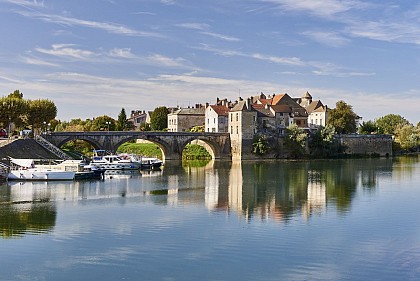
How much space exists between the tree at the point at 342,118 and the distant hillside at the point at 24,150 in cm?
4246

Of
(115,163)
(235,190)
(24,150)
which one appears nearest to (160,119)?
(115,163)

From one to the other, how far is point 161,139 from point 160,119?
96.3ft

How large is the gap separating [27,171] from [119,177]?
23.9 feet

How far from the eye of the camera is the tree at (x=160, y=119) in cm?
9147

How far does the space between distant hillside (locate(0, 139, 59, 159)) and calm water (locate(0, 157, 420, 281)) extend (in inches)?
322

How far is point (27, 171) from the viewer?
37719 mm

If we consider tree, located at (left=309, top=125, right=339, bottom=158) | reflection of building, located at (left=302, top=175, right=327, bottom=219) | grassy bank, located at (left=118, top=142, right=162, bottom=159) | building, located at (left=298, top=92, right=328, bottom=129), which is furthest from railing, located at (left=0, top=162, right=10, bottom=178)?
building, located at (left=298, top=92, right=328, bottom=129)

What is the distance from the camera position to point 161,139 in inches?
2477

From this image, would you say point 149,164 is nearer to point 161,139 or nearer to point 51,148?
point 51,148

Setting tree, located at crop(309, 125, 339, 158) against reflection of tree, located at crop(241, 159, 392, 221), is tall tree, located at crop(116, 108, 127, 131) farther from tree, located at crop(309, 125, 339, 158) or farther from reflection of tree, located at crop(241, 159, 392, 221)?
reflection of tree, located at crop(241, 159, 392, 221)

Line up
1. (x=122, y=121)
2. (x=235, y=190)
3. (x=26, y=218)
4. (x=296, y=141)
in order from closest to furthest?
1. (x=26, y=218)
2. (x=235, y=190)
3. (x=296, y=141)
4. (x=122, y=121)

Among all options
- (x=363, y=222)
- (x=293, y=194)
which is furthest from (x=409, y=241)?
(x=293, y=194)

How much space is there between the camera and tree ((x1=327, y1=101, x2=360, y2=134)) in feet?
250

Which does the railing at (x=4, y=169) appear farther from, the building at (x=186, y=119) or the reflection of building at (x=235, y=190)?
the building at (x=186, y=119)
